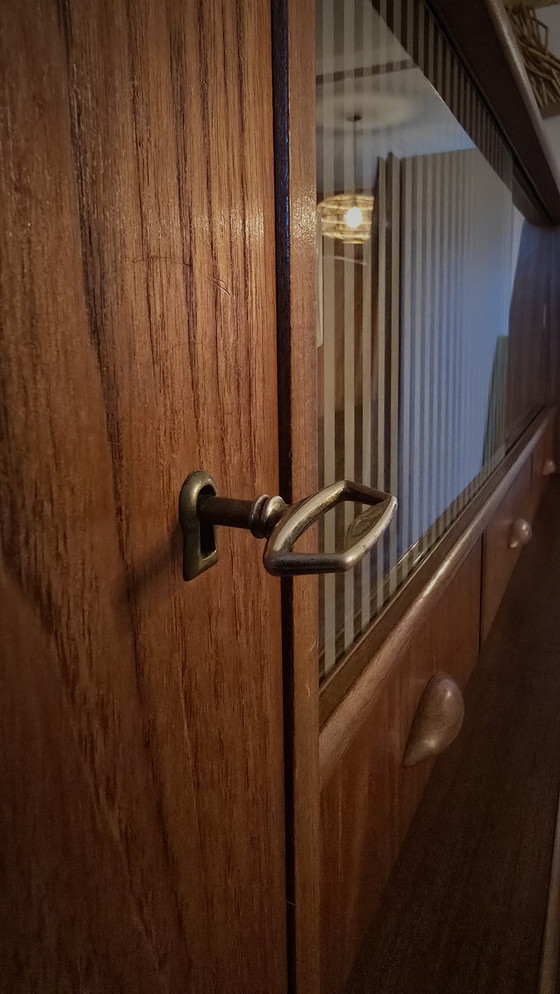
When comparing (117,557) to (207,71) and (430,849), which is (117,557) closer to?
(207,71)

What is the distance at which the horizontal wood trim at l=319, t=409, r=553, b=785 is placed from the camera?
0.44 metres

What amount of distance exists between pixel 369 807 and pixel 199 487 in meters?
0.37

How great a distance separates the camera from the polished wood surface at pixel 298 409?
303mm

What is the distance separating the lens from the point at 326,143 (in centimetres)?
41

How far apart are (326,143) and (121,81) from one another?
9.3 inches

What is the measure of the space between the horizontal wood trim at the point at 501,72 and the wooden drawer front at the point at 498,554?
541 mm

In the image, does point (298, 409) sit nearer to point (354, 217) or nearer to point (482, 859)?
point (354, 217)

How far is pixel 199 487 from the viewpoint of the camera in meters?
0.26

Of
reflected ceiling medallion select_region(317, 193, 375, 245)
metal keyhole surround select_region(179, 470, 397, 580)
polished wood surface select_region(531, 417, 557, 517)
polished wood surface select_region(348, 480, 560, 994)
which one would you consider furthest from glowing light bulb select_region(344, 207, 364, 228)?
polished wood surface select_region(531, 417, 557, 517)

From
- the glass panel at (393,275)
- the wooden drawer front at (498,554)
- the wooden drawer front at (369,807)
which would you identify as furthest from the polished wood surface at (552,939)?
the wooden drawer front at (498,554)

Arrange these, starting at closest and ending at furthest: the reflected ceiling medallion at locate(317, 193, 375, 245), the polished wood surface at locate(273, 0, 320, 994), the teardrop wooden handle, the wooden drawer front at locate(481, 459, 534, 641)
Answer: the polished wood surface at locate(273, 0, 320, 994), the reflected ceiling medallion at locate(317, 193, 375, 245), the teardrop wooden handle, the wooden drawer front at locate(481, 459, 534, 641)

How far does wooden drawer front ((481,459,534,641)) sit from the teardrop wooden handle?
1.06 ft

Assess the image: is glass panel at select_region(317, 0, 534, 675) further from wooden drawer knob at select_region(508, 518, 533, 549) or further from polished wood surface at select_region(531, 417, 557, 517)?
polished wood surface at select_region(531, 417, 557, 517)

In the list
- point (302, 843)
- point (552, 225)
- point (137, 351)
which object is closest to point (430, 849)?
point (302, 843)
